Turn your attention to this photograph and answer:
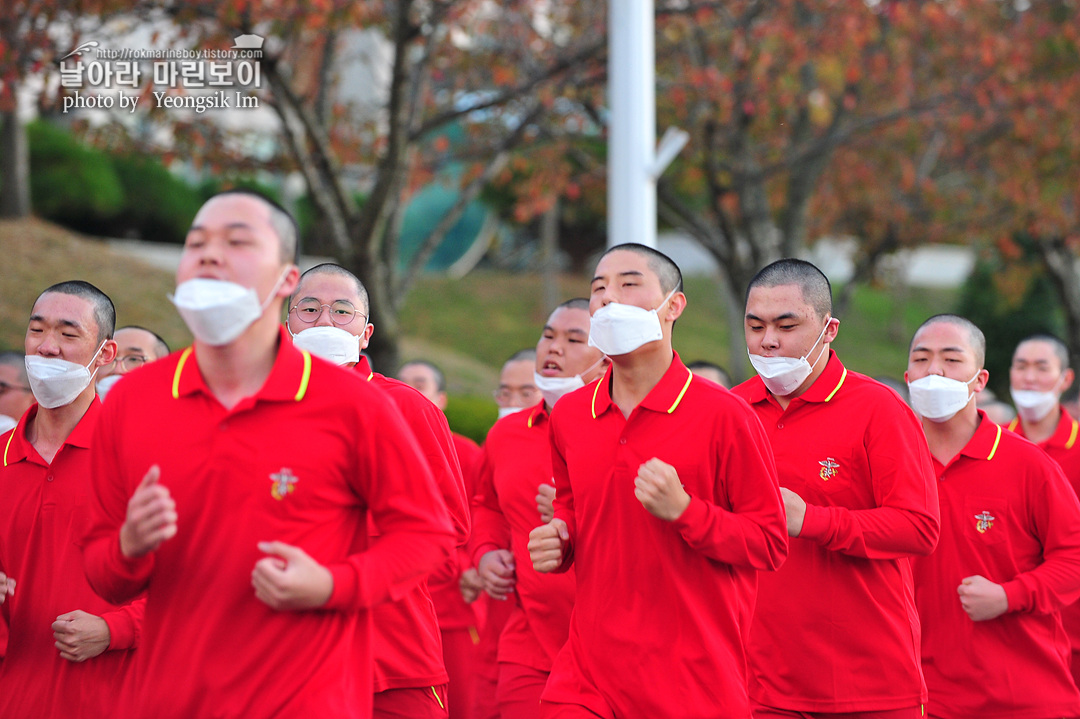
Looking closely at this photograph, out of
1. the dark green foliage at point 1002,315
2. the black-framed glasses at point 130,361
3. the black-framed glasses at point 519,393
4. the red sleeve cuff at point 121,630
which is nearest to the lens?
the red sleeve cuff at point 121,630

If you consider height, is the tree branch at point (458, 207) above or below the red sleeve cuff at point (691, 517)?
above

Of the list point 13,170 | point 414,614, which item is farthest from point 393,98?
point 13,170

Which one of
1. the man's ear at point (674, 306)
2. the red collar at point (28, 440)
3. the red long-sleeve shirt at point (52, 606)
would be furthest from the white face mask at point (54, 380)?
the man's ear at point (674, 306)

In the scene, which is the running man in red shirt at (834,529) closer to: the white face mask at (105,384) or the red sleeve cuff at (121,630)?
the red sleeve cuff at (121,630)

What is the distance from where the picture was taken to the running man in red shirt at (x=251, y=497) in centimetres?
325

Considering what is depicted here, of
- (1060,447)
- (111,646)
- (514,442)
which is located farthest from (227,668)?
(1060,447)

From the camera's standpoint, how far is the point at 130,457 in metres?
3.38

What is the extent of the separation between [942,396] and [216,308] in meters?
4.01

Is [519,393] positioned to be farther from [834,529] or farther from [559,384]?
[834,529]

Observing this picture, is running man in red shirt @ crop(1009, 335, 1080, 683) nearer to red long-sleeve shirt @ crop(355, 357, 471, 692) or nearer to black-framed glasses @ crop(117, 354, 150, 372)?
red long-sleeve shirt @ crop(355, 357, 471, 692)

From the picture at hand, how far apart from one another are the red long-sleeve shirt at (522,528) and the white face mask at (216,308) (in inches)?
110

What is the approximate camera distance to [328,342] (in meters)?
5.39

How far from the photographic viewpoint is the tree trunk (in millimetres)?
18266

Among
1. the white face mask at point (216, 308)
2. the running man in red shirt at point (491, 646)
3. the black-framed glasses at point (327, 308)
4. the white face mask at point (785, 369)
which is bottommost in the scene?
the running man in red shirt at point (491, 646)
